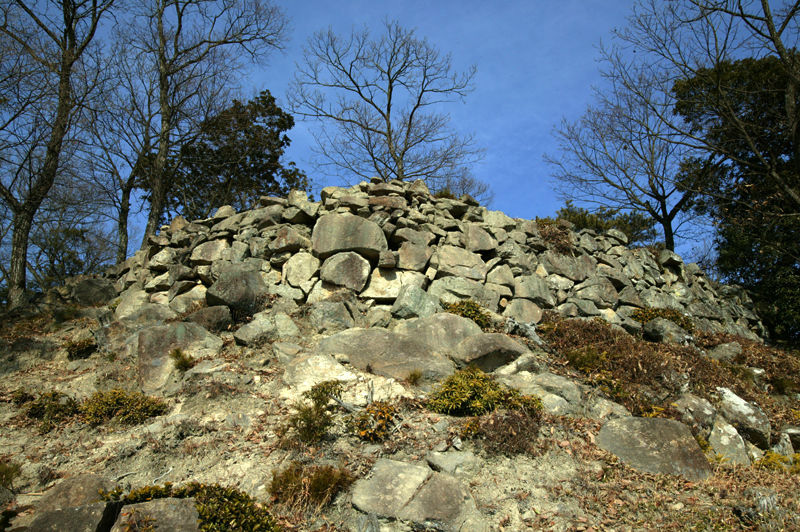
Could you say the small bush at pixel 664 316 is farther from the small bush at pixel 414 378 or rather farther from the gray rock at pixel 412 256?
the small bush at pixel 414 378

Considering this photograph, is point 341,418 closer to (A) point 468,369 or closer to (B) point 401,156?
(A) point 468,369

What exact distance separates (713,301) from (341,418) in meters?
14.2

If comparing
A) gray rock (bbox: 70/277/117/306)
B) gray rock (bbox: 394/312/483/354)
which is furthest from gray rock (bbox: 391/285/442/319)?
gray rock (bbox: 70/277/117/306)

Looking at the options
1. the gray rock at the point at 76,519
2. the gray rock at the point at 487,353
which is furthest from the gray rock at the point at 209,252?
the gray rock at the point at 76,519

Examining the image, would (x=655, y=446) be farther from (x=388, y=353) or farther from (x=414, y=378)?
(x=388, y=353)

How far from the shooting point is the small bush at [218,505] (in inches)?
194

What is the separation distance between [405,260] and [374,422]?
5648 millimetres

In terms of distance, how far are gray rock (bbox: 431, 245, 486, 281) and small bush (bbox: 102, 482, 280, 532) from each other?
7.81 m

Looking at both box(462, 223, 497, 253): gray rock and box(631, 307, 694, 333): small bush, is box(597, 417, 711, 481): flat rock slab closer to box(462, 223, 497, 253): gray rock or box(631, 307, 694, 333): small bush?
box(631, 307, 694, 333): small bush

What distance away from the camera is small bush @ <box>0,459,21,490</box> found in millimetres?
5852

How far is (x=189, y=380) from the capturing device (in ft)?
27.5

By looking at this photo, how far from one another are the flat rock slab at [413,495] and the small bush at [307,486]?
27 cm

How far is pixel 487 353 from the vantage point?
29.8ft

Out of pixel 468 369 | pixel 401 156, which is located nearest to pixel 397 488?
pixel 468 369
